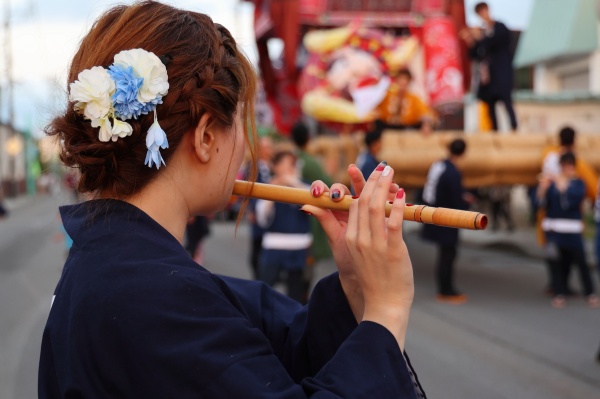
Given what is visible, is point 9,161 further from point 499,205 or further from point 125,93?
point 125,93

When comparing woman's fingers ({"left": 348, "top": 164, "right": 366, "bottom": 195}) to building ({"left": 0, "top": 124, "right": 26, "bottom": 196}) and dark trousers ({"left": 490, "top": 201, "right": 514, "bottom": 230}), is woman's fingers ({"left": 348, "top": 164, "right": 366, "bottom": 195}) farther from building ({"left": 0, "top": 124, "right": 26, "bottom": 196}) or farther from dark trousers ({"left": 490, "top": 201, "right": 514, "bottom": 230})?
building ({"left": 0, "top": 124, "right": 26, "bottom": 196})

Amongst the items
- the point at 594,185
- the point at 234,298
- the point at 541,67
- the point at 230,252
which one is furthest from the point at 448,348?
the point at 541,67

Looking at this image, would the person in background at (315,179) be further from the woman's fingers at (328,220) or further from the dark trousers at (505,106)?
the dark trousers at (505,106)

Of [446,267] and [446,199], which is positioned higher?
[446,199]

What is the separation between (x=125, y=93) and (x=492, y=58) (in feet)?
31.1

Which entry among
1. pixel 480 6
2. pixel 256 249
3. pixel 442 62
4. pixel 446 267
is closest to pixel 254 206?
pixel 256 249

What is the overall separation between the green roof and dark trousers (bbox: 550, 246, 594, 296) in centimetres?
988

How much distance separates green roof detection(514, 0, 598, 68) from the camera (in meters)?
17.6

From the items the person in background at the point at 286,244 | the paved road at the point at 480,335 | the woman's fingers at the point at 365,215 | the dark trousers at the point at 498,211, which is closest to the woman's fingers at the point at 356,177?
the woman's fingers at the point at 365,215

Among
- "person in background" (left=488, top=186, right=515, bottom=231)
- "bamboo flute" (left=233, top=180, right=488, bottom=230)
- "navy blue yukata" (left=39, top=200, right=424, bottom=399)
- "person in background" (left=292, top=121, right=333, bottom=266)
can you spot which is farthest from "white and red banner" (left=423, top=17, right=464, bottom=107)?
"navy blue yukata" (left=39, top=200, right=424, bottom=399)

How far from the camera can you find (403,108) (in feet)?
35.6

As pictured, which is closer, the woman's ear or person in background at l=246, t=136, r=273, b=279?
the woman's ear

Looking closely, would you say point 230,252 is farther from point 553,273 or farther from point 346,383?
point 346,383

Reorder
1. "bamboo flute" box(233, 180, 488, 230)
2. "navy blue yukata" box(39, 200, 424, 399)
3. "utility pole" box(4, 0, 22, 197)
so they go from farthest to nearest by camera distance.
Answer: "utility pole" box(4, 0, 22, 197) < "bamboo flute" box(233, 180, 488, 230) < "navy blue yukata" box(39, 200, 424, 399)
